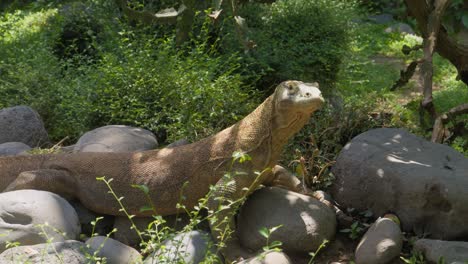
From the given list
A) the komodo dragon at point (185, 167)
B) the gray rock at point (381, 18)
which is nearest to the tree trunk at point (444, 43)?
the komodo dragon at point (185, 167)

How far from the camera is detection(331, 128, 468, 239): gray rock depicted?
5578mm

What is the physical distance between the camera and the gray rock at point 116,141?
6789 mm

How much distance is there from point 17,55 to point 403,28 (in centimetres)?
761

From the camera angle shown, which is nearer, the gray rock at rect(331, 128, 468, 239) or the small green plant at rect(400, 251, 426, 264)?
the small green plant at rect(400, 251, 426, 264)

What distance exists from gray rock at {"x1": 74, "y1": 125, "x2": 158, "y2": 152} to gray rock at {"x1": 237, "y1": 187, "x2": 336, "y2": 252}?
1.61 metres

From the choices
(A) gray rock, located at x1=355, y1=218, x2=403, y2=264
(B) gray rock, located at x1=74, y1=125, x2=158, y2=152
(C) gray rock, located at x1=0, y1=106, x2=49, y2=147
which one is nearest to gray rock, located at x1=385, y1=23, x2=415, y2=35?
(B) gray rock, located at x1=74, y1=125, x2=158, y2=152

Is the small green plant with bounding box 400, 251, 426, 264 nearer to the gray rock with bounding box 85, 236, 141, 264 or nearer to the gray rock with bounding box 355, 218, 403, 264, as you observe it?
the gray rock with bounding box 355, 218, 403, 264

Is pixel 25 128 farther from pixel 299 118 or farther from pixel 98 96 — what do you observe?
pixel 299 118

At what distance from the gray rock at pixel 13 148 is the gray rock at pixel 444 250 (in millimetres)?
3936

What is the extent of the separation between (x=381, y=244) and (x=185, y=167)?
5.36 ft

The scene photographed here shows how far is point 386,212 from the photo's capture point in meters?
5.88

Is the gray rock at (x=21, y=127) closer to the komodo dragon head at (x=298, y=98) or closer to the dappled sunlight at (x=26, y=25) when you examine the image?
the komodo dragon head at (x=298, y=98)

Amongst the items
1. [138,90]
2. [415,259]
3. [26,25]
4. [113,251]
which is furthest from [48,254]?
[26,25]

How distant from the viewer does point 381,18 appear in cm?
1533
